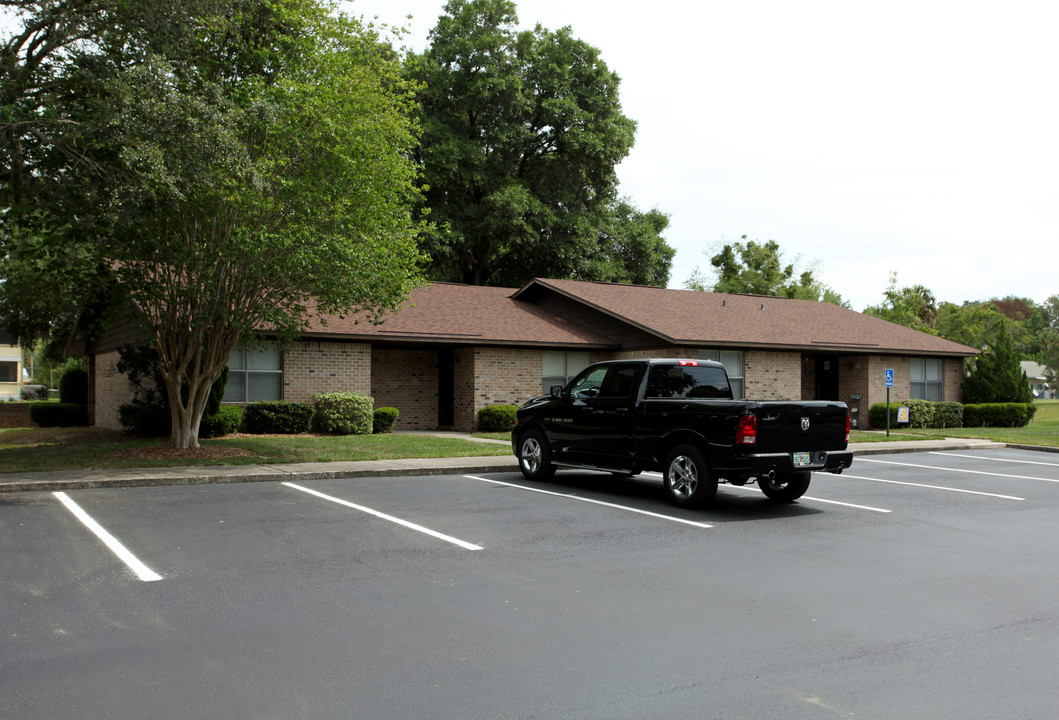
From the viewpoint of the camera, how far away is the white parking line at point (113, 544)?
695 cm

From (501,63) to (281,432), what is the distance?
2575 centimetres

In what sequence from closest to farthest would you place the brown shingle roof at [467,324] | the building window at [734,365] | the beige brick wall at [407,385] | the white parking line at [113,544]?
the white parking line at [113,544], the brown shingle roof at [467,324], the beige brick wall at [407,385], the building window at [734,365]

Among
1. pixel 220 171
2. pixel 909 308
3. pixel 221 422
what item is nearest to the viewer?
pixel 220 171

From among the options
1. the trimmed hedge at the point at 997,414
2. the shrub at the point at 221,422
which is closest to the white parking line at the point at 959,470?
the shrub at the point at 221,422

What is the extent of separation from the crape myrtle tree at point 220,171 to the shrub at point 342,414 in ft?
16.1

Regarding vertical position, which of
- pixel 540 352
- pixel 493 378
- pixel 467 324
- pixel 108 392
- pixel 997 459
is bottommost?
pixel 997 459

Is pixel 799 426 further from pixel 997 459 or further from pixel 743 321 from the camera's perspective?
pixel 743 321

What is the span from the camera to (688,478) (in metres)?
10.6

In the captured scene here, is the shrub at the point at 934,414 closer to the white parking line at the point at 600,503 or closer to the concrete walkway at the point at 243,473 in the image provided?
the concrete walkway at the point at 243,473

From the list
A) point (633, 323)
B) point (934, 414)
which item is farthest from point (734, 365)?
point (934, 414)

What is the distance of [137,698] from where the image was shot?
4.29m

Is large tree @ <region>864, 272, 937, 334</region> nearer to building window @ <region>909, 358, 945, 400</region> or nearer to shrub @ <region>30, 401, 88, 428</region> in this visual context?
building window @ <region>909, 358, 945, 400</region>

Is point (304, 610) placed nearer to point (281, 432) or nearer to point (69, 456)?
point (69, 456)

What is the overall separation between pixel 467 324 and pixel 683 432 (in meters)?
15.5
